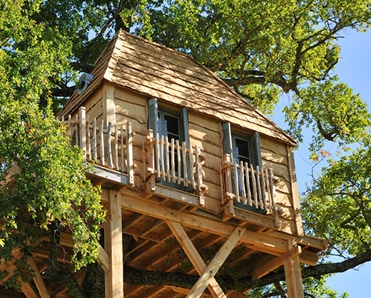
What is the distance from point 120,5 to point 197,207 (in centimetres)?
899

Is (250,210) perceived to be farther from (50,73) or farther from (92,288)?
(50,73)

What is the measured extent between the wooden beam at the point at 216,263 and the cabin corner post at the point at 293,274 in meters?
1.35

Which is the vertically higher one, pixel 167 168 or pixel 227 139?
pixel 227 139

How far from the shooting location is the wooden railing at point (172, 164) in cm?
1454

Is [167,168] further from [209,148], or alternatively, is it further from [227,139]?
[227,139]

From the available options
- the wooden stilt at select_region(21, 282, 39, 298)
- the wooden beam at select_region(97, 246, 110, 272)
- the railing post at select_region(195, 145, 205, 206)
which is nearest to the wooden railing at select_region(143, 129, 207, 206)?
the railing post at select_region(195, 145, 205, 206)

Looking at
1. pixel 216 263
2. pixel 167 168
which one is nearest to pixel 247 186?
pixel 216 263

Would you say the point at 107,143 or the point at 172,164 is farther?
the point at 172,164

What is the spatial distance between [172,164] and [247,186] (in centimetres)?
182

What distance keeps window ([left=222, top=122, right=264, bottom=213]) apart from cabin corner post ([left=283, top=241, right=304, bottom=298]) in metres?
2.04

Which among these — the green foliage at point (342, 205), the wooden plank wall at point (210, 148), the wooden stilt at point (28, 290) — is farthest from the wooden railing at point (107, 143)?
the green foliage at point (342, 205)

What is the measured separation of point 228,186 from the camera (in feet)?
51.6

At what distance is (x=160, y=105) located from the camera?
1616 centimetres

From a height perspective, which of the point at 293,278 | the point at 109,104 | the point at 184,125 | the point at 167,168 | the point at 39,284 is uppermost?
the point at 184,125
